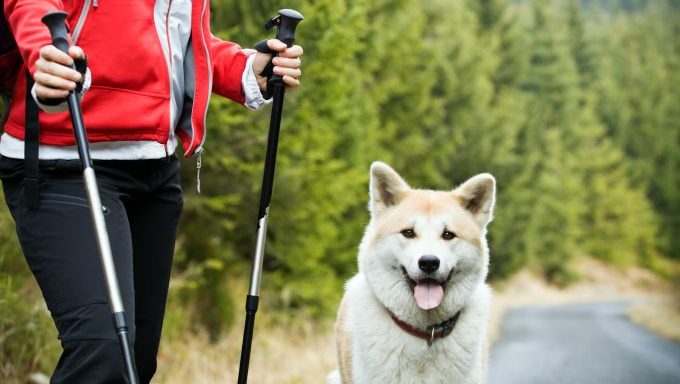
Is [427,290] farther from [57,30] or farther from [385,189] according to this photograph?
[57,30]

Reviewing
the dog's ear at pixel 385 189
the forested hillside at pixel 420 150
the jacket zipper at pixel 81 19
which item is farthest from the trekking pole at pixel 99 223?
the forested hillside at pixel 420 150

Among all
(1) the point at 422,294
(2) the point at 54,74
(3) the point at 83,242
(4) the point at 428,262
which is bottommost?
(1) the point at 422,294

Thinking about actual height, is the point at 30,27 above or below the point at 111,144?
above

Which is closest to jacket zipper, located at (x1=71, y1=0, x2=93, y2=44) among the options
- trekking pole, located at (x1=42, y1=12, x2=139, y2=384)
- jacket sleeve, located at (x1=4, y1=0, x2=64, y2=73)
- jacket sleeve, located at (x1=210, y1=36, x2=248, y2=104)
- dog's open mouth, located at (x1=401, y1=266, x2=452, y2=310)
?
jacket sleeve, located at (x1=4, y1=0, x2=64, y2=73)

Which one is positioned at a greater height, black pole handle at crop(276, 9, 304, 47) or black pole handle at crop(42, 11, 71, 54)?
black pole handle at crop(276, 9, 304, 47)

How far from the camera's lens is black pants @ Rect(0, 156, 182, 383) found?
2602mm

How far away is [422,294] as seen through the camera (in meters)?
3.96

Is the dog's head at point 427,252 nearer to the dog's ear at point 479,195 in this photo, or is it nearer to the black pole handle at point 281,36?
the dog's ear at point 479,195

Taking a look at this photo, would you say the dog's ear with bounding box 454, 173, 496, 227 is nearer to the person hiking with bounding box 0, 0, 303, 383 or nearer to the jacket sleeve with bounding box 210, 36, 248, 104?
the person hiking with bounding box 0, 0, 303, 383

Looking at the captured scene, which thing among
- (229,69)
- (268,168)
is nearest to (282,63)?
(229,69)

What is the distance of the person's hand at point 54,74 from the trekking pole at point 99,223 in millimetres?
47

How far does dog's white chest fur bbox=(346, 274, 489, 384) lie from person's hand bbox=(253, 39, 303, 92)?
1227 millimetres

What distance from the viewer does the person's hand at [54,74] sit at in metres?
2.50

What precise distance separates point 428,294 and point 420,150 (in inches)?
637
